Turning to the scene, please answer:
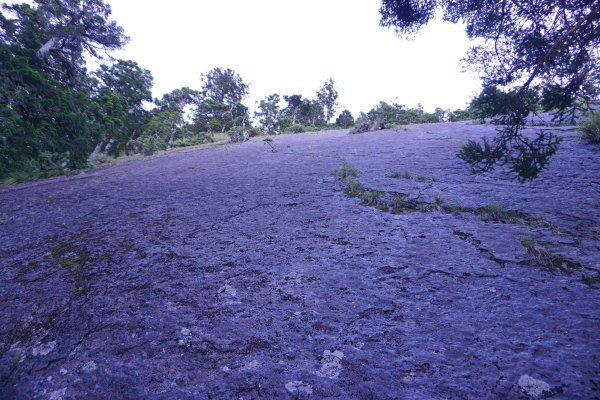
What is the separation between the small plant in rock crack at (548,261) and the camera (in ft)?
7.59

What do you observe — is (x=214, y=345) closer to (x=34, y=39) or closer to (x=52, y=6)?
(x=34, y=39)

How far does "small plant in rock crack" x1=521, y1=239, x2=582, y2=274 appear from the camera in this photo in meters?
2.31

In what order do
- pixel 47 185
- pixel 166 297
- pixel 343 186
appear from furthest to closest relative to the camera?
pixel 47 185
pixel 343 186
pixel 166 297

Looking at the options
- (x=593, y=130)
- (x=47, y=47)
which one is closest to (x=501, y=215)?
(x=593, y=130)

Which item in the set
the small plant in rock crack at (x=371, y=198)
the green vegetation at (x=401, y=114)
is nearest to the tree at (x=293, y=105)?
the green vegetation at (x=401, y=114)

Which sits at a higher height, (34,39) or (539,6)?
(34,39)

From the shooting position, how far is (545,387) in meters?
1.43

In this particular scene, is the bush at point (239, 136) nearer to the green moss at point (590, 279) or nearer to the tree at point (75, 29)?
the tree at point (75, 29)

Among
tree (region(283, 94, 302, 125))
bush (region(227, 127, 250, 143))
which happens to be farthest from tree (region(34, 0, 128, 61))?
tree (region(283, 94, 302, 125))

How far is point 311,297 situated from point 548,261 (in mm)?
2004

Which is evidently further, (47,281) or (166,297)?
(47,281)

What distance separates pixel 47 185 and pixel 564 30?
9604mm

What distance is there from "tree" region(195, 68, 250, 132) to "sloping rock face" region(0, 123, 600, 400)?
99.0 feet

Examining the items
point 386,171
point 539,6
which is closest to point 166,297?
point 386,171
